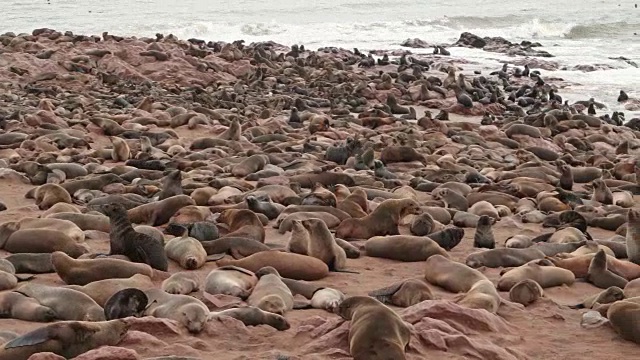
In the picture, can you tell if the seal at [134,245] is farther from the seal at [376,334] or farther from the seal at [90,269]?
the seal at [376,334]

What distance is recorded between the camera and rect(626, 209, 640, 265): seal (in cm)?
642

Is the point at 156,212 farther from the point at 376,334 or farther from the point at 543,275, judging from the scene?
the point at 376,334

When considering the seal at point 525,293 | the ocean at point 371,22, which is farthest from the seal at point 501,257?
the ocean at point 371,22

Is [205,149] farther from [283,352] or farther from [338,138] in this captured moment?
[283,352]

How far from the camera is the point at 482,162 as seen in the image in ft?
37.8

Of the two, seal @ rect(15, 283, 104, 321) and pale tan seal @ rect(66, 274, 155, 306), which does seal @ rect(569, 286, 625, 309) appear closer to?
pale tan seal @ rect(66, 274, 155, 306)

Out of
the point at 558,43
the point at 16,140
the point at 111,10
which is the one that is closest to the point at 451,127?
the point at 16,140

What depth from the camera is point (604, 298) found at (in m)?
5.28

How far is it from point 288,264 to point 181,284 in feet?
3.00

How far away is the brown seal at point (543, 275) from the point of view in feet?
19.1

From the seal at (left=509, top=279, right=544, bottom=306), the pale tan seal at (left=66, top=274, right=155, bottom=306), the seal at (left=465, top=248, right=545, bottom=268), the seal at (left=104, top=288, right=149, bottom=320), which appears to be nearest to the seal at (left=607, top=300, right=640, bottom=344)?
the seal at (left=509, top=279, right=544, bottom=306)

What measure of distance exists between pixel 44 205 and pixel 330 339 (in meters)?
4.46

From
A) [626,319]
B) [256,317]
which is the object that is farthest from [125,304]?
[626,319]

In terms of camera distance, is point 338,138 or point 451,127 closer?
point 338,138
